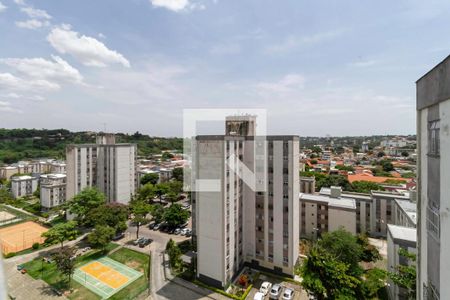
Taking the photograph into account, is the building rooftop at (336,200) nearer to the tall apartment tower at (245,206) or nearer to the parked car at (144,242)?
the tall apartment tower at (245,206)

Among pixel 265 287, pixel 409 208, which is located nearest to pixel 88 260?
pixel 265 287

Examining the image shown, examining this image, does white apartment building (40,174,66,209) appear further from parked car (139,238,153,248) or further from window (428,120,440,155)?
window (428,120,440,155)

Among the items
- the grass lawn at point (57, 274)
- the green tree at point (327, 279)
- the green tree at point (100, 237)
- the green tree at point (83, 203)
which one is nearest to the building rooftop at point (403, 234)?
the green tree at point (327, 279)

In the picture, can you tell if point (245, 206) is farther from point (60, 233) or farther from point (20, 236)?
point (20, 236)

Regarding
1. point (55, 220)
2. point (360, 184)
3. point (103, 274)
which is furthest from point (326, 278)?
point (55, 220)

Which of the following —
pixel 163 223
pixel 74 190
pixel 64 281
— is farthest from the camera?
pixel 74 190

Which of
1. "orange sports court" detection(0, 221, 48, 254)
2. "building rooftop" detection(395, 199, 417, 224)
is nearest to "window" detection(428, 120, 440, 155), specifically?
"building rooftop" detection(395, 199, 417, 224)

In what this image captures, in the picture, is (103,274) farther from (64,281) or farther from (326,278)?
(326,278)
